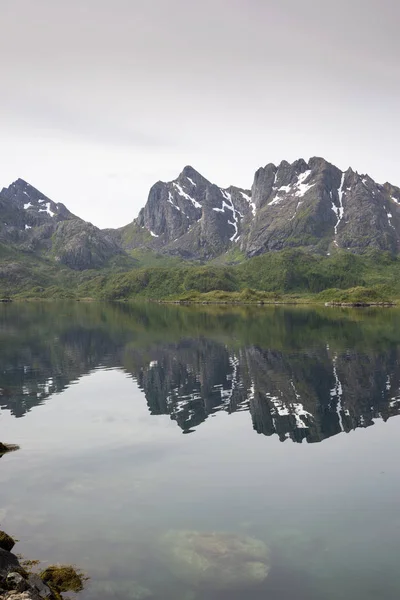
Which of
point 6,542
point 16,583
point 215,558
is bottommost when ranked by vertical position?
point 215,558

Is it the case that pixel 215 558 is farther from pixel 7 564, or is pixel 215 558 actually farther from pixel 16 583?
pixel 7 564

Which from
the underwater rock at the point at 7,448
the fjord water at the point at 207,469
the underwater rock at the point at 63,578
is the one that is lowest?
the fjord water at the point at 207,469

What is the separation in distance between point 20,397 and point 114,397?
13453 mm

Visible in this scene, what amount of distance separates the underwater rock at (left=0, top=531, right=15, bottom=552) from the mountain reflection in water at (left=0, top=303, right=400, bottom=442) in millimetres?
27461

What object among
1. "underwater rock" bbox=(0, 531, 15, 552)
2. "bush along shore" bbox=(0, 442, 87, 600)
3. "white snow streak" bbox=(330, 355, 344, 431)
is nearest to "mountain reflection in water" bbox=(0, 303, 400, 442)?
"white snow streak" bbox=(330, 355, 344, 431)

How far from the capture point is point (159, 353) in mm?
113938

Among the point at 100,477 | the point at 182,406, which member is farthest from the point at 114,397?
the point at 100,477

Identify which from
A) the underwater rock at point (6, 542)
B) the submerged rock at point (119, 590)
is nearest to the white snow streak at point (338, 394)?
the submerged rock at point (119, 590)

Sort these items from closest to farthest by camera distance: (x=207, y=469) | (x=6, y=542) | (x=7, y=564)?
(x=7, y=564) < (x=6, y=542) < (x=207, y=469)

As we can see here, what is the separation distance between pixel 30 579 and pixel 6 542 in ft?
15.6

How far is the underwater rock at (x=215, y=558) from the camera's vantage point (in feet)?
81.3

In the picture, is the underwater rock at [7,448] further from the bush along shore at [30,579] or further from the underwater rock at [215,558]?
the underwater rock at [215,558]

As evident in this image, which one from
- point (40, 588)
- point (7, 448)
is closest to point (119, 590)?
point (40, 588)

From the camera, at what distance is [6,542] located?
27.1 m
